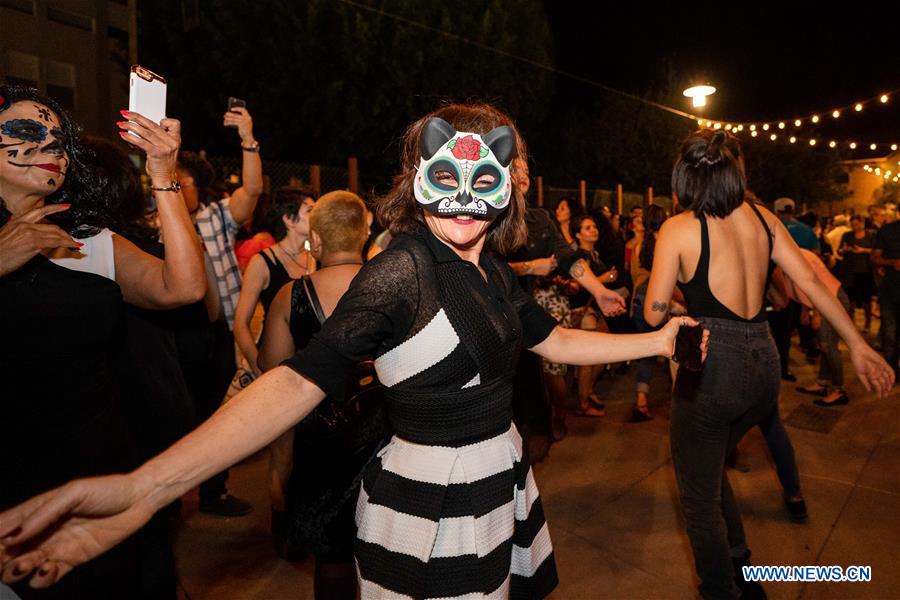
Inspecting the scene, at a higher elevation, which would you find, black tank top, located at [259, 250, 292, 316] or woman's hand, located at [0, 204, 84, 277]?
woman's hand, located at [0, 204, 84, 277]

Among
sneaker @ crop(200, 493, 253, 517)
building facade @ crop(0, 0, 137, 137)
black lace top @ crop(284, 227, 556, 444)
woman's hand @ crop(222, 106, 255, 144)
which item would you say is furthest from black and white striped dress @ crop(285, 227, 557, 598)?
building facade @ crop(0, 0, 137, 137)

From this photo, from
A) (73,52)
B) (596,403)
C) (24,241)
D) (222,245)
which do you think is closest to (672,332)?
(24,241)

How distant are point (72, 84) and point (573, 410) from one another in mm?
23572

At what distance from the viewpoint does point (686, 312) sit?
115 inches

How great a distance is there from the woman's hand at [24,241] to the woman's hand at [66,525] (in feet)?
2.80

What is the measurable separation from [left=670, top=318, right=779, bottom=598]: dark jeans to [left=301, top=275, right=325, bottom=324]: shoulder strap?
1.64m

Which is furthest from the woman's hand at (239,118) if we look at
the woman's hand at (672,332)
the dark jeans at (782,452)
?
the dark jeans at (782,452)

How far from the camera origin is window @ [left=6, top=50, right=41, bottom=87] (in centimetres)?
1959

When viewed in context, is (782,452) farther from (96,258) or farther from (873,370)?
(96,258)

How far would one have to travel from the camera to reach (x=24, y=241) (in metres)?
1.62

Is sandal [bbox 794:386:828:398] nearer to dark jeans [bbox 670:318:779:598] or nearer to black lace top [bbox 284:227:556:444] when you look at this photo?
dark jeans [bbox 670:318:779:598]

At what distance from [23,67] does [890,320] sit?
24828mm

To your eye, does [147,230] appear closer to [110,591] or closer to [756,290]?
[110,591]

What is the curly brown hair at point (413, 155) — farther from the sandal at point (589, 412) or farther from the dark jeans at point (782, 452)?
the sandal at point (589, 412)
